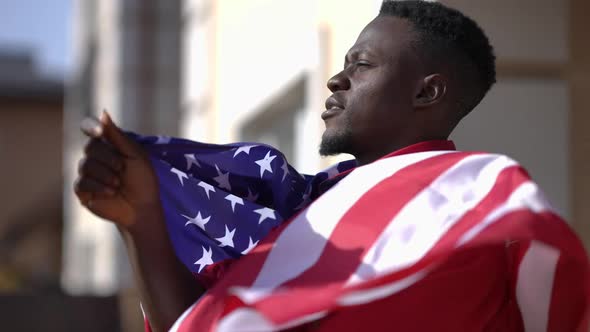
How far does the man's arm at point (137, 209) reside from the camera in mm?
2014

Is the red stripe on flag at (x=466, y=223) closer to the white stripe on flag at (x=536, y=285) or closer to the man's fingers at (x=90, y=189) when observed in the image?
the white stripe on flag at (x=536, y=285)

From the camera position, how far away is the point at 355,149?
257cm

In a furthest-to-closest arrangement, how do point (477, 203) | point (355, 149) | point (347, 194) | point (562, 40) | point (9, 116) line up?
point (9, 116) → point (562, 40) → point (355, 149) → point (347, 194) → point (477, 203)

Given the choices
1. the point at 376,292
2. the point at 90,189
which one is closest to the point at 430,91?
the point at 376,292

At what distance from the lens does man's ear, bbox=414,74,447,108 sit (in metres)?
2.61

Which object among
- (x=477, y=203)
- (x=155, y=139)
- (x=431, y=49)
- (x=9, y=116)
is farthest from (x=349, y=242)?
(x=9, y=116)

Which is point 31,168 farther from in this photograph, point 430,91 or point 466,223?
point 466,223

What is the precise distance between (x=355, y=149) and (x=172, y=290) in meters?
0.57

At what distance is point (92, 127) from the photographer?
2004 mm

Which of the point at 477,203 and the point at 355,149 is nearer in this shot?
the point at 477,203

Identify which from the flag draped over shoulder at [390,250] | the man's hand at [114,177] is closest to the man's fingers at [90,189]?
the man's hand at [114,177]

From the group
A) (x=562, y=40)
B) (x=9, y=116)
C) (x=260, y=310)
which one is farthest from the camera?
(x=9, y=116)

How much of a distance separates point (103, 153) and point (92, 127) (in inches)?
2.0

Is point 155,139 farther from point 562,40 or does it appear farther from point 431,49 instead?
point 562,40
